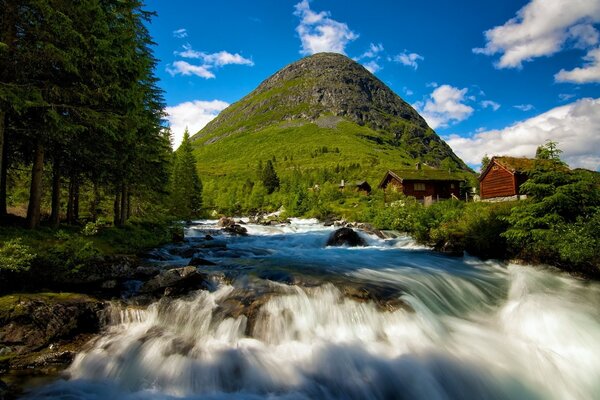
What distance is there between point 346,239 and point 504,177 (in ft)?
82.8

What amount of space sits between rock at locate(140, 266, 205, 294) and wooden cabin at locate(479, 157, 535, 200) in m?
37.0

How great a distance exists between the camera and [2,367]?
21.4 feet

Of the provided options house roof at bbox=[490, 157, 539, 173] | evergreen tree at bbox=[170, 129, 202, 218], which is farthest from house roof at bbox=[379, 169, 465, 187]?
evergreen tree at bbox=[170, 129, 202, 218]

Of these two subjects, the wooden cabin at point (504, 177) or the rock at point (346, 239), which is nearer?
the rock at point (346, 239)

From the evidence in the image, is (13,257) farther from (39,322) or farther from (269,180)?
(269,180)

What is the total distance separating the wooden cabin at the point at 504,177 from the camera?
3688 centimetres

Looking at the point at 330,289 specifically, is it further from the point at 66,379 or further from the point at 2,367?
the point at 2,367

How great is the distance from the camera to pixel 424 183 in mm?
56125

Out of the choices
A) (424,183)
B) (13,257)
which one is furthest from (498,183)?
(13,257)

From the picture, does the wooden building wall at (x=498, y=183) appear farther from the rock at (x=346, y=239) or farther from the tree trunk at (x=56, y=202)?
the tree trunk at (x=56, y=202)

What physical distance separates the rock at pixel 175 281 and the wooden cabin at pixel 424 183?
46.4 metres

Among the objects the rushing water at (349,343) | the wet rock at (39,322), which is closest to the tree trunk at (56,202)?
the wet rock at (39,322)

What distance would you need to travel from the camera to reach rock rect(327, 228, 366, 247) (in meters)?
25.6

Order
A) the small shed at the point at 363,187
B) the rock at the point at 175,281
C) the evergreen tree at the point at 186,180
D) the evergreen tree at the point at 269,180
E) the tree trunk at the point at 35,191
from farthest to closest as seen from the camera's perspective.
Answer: the evergreen tree at the point at 269,180 < the small shed at the point at 363,187 < the evergreen tree at the point at 186,180 < the tree trunk at the point at 35,191 < the rock at the point at 175,281
